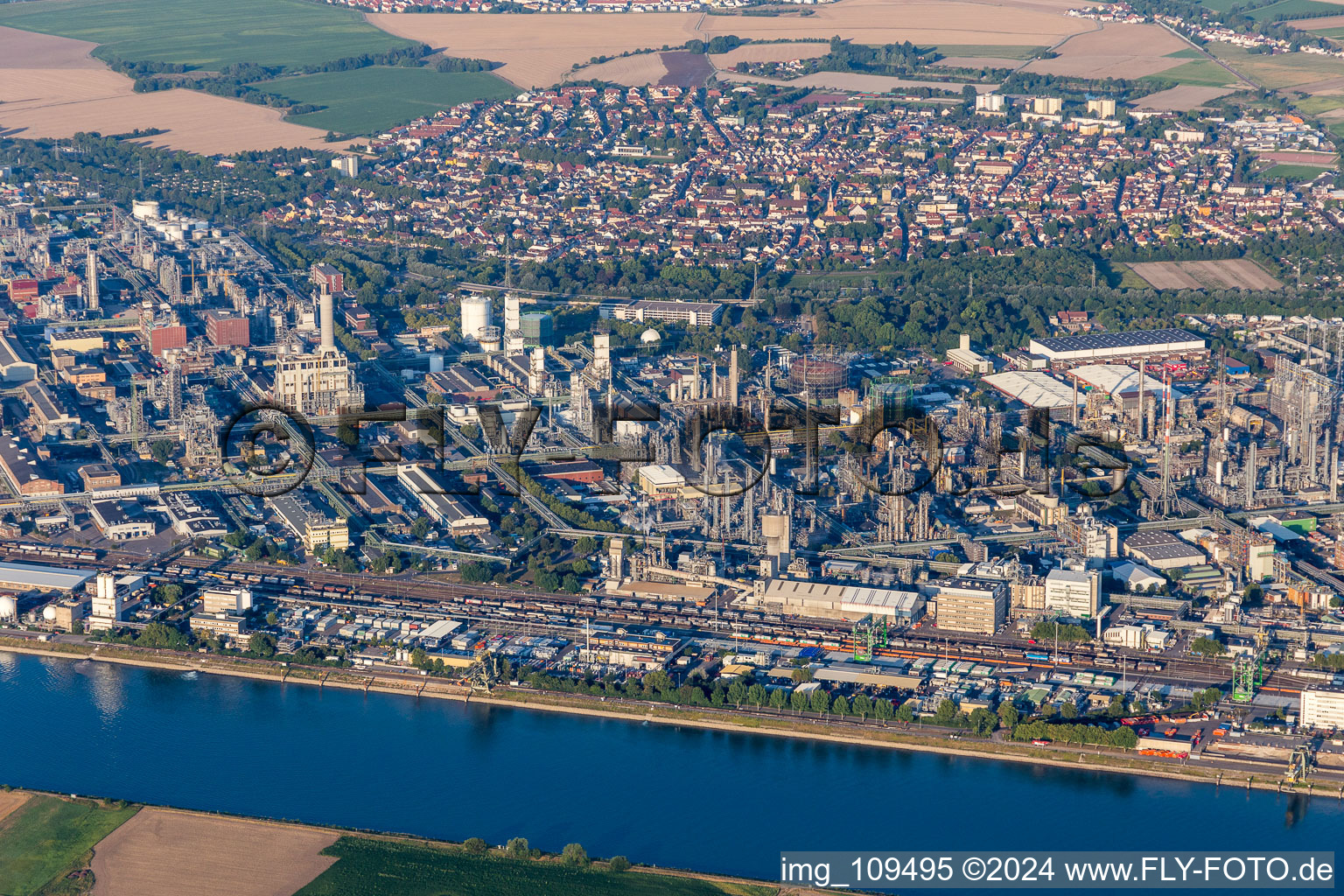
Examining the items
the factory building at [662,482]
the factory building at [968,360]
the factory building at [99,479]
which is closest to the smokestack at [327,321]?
the factory building at [99,479]

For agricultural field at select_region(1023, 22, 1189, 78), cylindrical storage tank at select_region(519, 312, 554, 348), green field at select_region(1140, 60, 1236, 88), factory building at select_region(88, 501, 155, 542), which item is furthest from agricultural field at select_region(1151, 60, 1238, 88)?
factory building at select_region(88, 501, 155, 542)

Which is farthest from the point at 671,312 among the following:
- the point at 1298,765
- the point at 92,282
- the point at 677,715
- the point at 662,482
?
the point at 1298,765

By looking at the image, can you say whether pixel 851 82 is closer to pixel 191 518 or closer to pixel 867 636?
pixel 191 518

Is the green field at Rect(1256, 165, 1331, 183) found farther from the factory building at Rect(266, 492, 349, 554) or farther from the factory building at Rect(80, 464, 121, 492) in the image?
the factory building at Rect(80, 464, 121, 492)

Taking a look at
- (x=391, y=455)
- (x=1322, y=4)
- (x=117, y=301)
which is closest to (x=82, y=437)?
(x=391, y=455)

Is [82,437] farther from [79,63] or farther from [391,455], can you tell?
[79,63]
